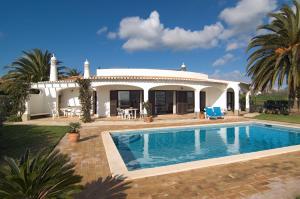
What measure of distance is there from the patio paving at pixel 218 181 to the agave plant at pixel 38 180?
1274mm

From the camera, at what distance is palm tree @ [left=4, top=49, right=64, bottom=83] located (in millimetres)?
27289

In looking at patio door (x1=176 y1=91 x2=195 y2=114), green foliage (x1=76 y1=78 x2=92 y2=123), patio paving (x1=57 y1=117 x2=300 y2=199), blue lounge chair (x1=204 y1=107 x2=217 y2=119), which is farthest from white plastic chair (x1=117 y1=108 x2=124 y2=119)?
patio paving (x1=57 y1=117 x2=300 y2=199)

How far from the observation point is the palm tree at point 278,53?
1784cm

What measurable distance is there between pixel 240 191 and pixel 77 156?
545 cm

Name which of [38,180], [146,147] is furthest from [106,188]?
[146,147]

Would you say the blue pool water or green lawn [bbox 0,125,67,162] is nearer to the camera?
green lawn [bbox 0,125,67,162]

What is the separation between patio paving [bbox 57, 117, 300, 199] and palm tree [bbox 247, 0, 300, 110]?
532 inches

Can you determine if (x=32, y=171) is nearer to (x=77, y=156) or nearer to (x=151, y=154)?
(x=77, y=156)

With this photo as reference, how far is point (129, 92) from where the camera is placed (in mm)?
21375

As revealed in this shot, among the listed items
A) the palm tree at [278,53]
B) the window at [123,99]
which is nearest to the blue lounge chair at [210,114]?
the palm tree at [278,53]

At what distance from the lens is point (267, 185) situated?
4871 mm

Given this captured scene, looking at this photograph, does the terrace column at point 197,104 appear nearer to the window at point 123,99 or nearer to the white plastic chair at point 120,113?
the window at point 123,99

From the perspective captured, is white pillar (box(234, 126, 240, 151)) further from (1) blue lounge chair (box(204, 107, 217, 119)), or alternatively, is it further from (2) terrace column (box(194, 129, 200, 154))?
(1) blue lounge chair (box(204, 107, 217, 119))

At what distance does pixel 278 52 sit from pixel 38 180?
21290mm
